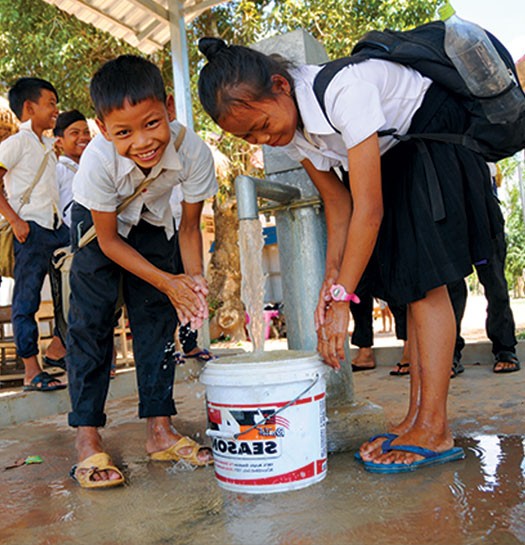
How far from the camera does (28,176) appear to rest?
3678 millimetres

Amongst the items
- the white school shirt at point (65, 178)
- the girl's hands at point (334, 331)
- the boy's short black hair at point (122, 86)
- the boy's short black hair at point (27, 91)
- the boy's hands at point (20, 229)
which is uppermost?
the boy's short black hair at point (27, 91)

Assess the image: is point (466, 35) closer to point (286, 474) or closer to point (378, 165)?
point (378, 165)

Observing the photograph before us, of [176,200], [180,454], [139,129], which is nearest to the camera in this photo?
[139,129]

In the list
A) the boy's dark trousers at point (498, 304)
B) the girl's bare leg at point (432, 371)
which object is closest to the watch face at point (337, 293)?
the girl's bare leg at point (432, 371)

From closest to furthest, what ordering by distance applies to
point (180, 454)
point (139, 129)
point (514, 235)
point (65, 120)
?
point (139, 129)
point (180, 454)
point (65, 120)
point (514, 235)

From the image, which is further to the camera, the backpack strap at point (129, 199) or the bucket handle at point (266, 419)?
the backpack strap at point (129, 199)

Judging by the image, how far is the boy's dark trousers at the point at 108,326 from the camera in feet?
7.12

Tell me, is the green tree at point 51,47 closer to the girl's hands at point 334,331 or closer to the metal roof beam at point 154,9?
the metal roof beam at point 154,9

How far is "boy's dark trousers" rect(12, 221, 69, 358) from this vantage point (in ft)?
11.4

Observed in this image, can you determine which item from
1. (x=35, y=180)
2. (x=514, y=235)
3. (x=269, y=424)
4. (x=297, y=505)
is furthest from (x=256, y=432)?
(x=514, y=235)

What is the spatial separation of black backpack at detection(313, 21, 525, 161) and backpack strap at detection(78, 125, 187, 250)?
23.7 inches

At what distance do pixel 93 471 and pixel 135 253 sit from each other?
2.38ft

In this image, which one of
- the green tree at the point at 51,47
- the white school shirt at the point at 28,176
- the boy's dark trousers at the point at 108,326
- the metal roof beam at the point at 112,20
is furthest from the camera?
the green tree at the point at 51,47

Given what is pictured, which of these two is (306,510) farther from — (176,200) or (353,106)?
(176,200)
